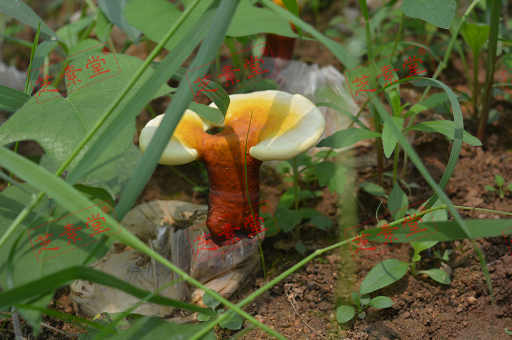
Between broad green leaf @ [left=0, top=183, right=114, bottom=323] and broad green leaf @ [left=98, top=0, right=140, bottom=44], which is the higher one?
broad green leaf @ [left=98, top=0, right=140, bottom=44]

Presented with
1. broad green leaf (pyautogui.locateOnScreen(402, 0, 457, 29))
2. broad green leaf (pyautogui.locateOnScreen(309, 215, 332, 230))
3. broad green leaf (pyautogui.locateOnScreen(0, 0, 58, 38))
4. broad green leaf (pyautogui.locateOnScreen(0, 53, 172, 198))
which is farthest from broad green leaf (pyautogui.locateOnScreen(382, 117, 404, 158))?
broad green leaf (pyautogui.locateOnScreen(0, 0, 58, 38))

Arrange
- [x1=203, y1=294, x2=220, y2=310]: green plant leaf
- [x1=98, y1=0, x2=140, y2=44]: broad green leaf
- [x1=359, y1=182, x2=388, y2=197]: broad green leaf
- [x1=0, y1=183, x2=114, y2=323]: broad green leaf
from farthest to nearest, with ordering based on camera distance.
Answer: [x1=98, y1=0, x2=140, y2=44]: broad green leaf < [x1=359, y1=182, x2=388, y2=197]: broad green leaf < [x1=203, y1=294, x2=220, y2=310]: green plant leaf < [x1=0, y1=183, x2=114, y2=323]: broad green leaf

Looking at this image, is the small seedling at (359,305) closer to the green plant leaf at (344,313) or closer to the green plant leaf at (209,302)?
the green plant leaf at (344,313)

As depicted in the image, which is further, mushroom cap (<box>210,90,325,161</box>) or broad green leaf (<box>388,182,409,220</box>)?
broad green leaf (<box>388,182,409,220</box>)

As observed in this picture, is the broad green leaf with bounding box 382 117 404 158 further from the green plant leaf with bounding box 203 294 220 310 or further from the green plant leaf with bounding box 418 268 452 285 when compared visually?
the green plant leaf with bounding box 203 294 220 310

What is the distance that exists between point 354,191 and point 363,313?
31.2 inches

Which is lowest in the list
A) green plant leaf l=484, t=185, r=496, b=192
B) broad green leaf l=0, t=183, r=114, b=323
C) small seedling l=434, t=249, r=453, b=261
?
small seedling l=434, t=249, r=453, b=261

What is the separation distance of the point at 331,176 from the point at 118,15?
1.51 metres

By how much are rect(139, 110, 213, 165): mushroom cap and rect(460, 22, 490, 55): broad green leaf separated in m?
1.48

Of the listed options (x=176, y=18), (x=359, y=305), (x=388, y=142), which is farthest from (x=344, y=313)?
(x=176, y=18)

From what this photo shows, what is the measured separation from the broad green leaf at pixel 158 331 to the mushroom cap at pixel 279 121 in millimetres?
644

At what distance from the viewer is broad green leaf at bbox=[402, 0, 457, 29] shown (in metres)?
1.53

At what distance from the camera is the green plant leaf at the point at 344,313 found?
1607 mm

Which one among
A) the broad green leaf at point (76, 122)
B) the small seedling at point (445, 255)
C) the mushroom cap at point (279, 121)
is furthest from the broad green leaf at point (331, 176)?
the broad green leaf at point (76, 122)
